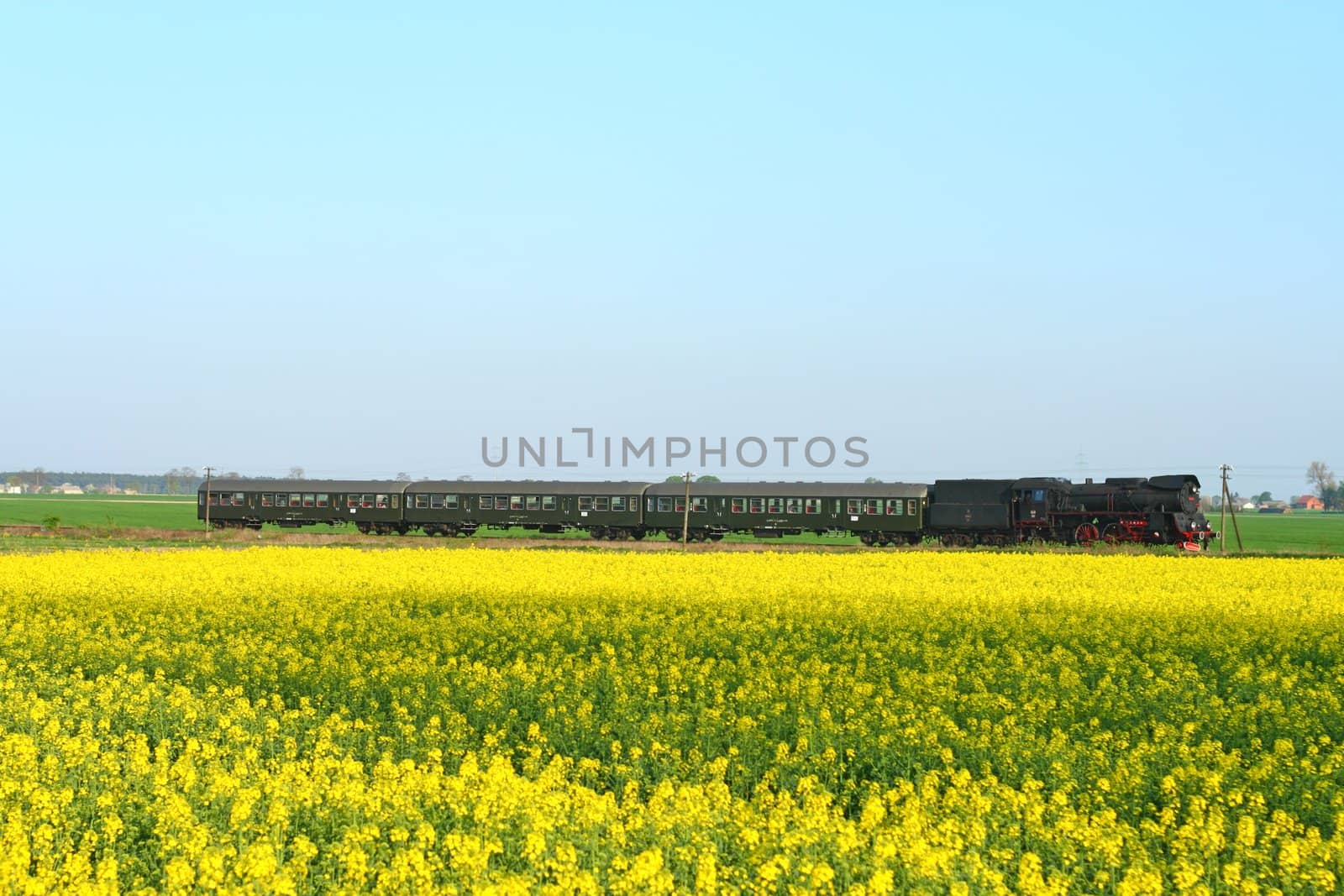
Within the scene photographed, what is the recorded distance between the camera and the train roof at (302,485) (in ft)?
226

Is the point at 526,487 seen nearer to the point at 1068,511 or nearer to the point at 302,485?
the point at 302,485

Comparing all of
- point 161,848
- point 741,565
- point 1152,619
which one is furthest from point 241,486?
point 161,848

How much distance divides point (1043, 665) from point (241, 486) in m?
62.0

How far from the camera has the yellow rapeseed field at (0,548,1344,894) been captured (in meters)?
8.69

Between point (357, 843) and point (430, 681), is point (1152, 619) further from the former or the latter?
point (357, 843)

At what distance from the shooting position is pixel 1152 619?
835 inches

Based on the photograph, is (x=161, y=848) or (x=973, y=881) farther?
(x=161, y=848)

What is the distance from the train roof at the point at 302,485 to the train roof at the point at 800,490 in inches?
616

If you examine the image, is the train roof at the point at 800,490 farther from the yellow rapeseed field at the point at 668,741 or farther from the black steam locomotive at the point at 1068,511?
the yellow rapeseed field at the point at 668,741

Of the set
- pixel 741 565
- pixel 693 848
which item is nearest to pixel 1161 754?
pixel 693 848

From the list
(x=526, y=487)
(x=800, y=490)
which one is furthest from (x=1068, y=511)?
(x=526, y=487)

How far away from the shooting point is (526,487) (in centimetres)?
6662

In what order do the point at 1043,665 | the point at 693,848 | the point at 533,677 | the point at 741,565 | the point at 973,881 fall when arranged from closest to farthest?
the point at 973,881, the point at 693,848, the point at 533,677, the point at 1043,665, the point at 741,565

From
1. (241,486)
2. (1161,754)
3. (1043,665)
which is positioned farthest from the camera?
(241,486)
